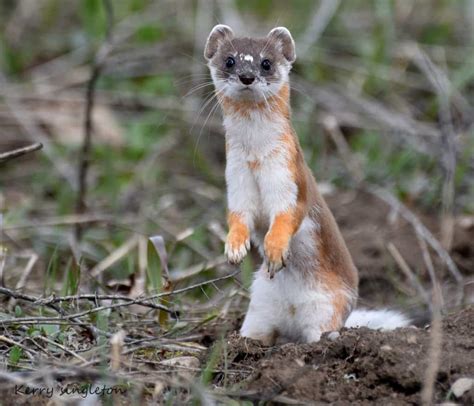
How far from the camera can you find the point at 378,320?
5.58 meters

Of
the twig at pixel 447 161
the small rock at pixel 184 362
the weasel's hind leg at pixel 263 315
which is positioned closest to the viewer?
the small rock at pixel 184 362

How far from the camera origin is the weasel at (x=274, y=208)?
16.4 feet

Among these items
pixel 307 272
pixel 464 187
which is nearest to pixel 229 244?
pixel 307 272

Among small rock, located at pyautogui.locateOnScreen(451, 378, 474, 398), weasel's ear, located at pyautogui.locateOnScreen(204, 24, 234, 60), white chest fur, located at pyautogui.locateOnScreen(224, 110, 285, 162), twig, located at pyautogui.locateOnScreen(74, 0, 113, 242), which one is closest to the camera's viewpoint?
small rock, located at pyautogui.locateOnScreen(451, 378, 474, 398)

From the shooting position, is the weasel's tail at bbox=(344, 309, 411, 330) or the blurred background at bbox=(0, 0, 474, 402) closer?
the weasel's tail at bbox=(344, 309, 411, 330)

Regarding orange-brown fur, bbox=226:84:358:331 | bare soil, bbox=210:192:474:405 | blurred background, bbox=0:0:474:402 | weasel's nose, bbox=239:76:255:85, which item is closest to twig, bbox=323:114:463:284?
blurred background, bbox=0:0:474:402

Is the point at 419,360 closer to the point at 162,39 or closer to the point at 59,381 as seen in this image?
the point at 59,381

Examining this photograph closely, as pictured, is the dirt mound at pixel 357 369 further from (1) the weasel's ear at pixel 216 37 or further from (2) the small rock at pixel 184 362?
(1) the weasel's ear at pixel 216 37

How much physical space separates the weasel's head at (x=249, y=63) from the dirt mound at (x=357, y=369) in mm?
1197

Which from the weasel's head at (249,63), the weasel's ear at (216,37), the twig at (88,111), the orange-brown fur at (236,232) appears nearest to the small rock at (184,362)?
the orange-brown fur at (236,232)

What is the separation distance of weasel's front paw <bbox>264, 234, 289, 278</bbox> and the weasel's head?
0.68 meters

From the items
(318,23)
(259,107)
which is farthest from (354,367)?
(318,23)

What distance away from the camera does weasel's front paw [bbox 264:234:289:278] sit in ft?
16.1

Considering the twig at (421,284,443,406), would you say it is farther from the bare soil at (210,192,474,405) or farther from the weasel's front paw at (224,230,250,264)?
the weasel's front paw at (224,230,250,264)
